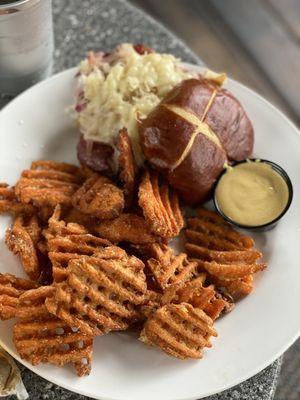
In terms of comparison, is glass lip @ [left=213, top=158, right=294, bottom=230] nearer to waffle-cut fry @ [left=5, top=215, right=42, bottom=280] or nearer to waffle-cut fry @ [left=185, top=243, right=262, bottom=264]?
waffle-cut fry @ [left=185, top=243, right=262, bottom=264]

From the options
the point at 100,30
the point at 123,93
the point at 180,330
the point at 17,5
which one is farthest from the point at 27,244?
the point at 100,30

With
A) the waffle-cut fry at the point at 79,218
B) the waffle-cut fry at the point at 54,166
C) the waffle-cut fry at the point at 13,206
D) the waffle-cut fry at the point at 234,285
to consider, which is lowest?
the waffle-cut fry at the point at 13,206

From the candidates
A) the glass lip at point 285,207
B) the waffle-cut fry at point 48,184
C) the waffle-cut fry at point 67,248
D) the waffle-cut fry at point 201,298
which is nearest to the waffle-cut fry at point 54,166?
the waffle-cut fry at point 48,184

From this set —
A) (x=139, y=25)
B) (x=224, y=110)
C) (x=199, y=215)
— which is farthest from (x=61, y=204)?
(x=139, y=25)

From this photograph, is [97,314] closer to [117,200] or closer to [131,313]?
[131,313]

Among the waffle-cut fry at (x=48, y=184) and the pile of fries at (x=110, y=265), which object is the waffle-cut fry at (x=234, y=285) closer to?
the pile of fries at (x=110, y=265)

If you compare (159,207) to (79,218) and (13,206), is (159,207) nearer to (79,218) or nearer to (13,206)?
(79,218)
